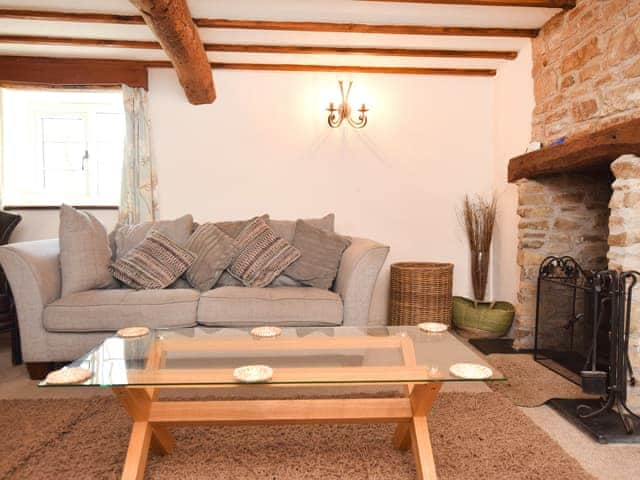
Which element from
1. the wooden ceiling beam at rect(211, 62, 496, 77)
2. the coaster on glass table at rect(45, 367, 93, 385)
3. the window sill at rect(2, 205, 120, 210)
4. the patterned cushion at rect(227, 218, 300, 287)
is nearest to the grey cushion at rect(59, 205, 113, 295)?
the patterned cushion at rect(227, 218, 300, 287)

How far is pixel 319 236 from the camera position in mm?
3146

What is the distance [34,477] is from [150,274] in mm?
1435

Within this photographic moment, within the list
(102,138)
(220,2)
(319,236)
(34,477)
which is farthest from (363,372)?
(102,138)

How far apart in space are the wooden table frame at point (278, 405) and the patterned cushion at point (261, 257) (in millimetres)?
1241

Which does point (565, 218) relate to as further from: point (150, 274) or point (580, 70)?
point (150, 274)

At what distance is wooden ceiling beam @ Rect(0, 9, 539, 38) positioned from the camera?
9.77ft

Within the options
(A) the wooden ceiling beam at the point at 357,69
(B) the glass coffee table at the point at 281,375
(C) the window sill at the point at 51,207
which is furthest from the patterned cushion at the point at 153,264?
(A) the wooden ceiling beam at the point at 357,69

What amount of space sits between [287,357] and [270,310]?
1.05 m

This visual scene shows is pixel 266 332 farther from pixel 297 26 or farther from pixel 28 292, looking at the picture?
pixel 297 26

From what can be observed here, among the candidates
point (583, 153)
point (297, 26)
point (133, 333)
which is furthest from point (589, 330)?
point (297, 26)

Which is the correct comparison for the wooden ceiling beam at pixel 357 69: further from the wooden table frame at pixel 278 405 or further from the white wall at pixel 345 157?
the wooden table frame at pixel 278 405

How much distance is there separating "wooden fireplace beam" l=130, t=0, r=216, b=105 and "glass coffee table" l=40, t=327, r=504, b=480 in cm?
152

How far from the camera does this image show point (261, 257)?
3.07 m

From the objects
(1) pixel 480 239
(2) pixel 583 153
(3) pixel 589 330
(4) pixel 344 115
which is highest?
(4) pixel 344 115
